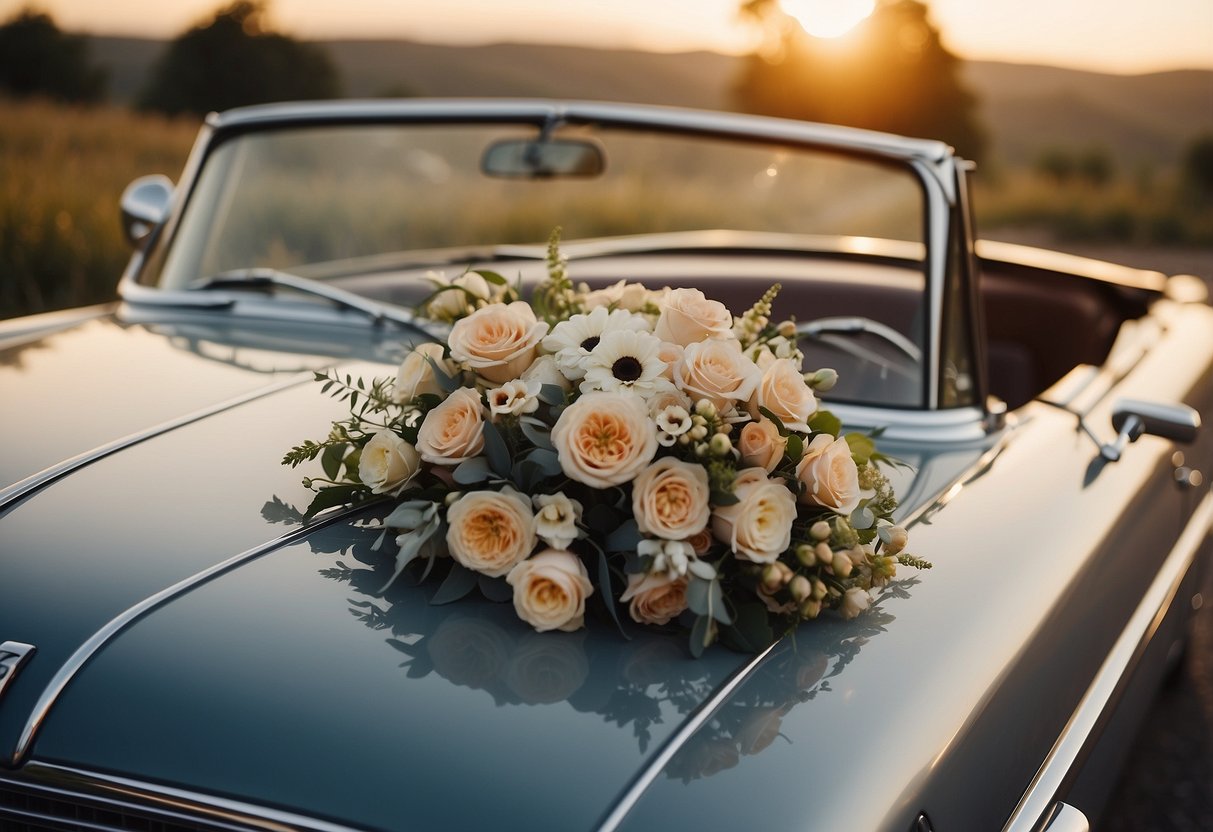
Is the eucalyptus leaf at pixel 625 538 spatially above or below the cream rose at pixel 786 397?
below

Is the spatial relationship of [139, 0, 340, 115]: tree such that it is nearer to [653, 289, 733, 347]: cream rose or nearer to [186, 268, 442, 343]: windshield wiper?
[186, 268, 442, 343]: windshield wiper

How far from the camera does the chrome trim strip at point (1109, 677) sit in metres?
1.75

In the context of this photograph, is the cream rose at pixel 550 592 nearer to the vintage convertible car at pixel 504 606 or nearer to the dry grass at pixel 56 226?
the vintage convertible car at pixel 504 606

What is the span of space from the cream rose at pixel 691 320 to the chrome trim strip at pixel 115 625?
0.58m

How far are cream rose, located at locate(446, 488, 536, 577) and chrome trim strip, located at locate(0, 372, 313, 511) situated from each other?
0.64m

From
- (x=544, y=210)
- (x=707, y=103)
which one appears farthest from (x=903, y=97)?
(x=544, y=210)

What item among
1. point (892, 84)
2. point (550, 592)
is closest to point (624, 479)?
point (550, 592)

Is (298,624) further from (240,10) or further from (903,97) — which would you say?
(903,97)

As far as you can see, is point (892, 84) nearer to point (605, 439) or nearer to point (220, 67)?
point (220, 67)

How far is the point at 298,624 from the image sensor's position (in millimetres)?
1422

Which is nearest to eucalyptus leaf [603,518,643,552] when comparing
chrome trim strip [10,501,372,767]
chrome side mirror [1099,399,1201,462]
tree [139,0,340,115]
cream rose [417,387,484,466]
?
cream rose [417,387,484,466]

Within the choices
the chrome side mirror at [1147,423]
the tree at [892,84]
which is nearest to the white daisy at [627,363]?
the chrome side mirror at [1147,423]

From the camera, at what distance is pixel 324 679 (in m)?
1.32

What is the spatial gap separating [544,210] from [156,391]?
1034cm
